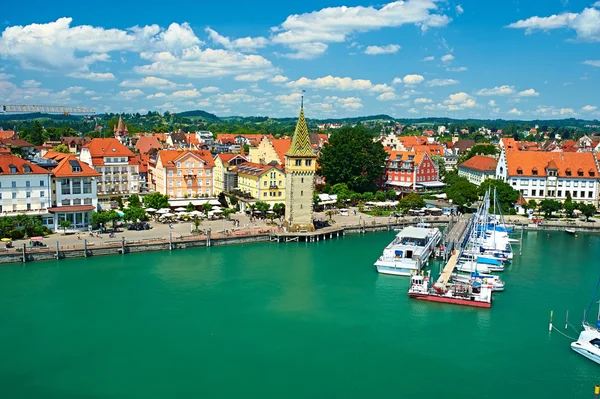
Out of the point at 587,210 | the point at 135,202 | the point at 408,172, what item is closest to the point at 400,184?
the point at 408,172

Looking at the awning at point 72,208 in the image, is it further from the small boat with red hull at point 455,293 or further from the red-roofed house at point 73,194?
the small boat with red hull at point 455,293

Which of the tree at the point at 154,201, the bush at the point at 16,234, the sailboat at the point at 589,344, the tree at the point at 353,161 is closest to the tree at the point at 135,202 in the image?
the tree at the point at 154,201

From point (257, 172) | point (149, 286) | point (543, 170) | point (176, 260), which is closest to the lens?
point (149, 286)

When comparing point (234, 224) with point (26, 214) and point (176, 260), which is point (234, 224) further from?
point (26, 214)

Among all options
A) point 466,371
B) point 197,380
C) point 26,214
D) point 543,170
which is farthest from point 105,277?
point 543,170

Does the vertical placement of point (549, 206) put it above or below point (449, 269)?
above

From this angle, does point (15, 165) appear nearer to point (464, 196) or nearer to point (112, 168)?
point (112, 168)
